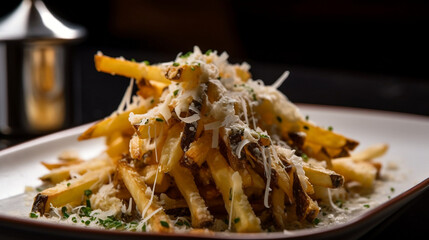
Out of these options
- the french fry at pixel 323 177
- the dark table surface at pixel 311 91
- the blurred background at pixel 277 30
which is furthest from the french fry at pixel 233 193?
the blurred background at pixel 277 30

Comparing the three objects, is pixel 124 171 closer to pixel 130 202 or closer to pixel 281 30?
pixel 130 202

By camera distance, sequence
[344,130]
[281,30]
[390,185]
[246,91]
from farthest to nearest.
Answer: [281,30], [344,130], [390,185], [246,91]

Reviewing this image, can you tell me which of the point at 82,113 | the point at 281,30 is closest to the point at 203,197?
the point at 82,113

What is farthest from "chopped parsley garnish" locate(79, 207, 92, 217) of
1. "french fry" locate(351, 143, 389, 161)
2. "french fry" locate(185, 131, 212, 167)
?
"french fry" locate(351, 143, 389, 161)

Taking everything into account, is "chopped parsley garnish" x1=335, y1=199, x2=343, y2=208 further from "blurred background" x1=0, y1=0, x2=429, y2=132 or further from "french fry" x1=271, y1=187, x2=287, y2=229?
"blurred background" x1=0, y1=0, x2=429, y2=132

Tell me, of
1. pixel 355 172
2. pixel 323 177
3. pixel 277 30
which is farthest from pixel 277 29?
pixel 323 177

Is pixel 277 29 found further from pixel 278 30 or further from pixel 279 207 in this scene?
pixel 279 207
